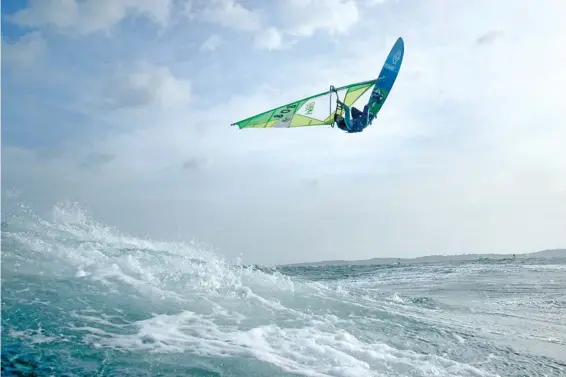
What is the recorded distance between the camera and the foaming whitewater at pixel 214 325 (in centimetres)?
532

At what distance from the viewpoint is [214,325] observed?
710cm

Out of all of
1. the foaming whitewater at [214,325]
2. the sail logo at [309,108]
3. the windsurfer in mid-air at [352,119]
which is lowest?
the foaming whitewater at [214,325]

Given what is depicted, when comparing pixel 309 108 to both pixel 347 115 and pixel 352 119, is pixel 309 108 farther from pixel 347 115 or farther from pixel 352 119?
pixel 352 119

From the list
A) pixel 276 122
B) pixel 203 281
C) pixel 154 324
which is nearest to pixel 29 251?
pixel 203 281

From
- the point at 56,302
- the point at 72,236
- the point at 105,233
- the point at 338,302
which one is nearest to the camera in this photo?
the point at 56,302

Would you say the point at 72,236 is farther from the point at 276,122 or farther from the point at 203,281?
the point at 276,122

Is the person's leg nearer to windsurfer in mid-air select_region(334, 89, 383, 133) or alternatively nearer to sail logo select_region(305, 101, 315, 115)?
windsurfer in mid-air select_region(334, 89, 383, 133)

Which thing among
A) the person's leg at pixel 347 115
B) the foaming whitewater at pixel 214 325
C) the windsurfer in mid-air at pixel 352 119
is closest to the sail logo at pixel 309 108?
the windsurfer in mid-air at pixel 352 119

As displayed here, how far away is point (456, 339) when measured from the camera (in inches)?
313

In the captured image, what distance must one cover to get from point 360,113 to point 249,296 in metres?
5.82

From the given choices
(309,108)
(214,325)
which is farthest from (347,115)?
(214,325)

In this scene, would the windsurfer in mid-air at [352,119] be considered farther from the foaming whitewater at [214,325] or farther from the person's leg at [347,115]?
the foaming whitewater at [214,325]

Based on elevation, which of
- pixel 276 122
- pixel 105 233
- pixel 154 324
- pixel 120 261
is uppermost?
pixel 276 122

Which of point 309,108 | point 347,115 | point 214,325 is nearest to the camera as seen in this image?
point 214,325
